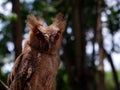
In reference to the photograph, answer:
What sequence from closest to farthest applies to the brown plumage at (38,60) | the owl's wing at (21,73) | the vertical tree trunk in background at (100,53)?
the owl's wing at (21,73)
the brown plumage at (38,60)
the vertical tree trunk in background at (100,53)

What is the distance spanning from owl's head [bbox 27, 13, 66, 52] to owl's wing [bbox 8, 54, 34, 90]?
0.69 ft

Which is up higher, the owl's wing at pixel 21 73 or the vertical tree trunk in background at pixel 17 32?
the vertical tree trunk in background at pixel 17 32

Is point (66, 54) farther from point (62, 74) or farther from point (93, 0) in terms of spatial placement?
point (93, 0)

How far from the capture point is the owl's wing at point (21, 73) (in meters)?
6.05

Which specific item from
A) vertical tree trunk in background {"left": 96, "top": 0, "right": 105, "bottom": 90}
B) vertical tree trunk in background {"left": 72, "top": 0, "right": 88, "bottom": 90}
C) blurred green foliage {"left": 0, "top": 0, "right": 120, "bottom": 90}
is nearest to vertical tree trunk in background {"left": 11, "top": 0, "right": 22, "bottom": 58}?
blurred green foliage {"left": 0, "top": 0, "right": 120, "bottom": 90}

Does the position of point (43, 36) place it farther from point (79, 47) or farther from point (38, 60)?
point (79, 47)

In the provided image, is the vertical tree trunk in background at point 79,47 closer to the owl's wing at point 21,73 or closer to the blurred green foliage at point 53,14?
the blurred green foliage at point 53,14

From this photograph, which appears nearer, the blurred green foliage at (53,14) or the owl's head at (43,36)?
the owl's head at (43,36)

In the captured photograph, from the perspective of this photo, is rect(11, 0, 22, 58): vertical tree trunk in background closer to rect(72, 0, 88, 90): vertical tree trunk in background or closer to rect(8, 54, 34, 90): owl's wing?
rect(8, 54, 34, 90): owl's wing

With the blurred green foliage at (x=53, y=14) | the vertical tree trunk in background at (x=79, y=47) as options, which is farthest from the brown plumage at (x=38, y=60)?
the vertical tree trunk in background at (x=79, y=47)

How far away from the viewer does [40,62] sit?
6.29 metres

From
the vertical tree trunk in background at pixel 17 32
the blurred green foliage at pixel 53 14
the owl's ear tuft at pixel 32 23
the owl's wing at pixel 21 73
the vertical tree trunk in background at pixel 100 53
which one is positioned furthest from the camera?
the blurred green foliage at pixel 53 14

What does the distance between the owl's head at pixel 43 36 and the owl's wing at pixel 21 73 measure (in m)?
0.21

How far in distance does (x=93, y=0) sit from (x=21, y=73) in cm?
939
